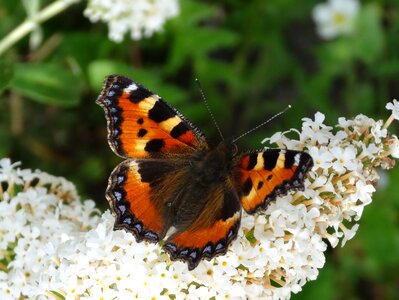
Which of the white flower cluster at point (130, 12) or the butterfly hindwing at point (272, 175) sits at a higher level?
the white flower cluster at point (130, 12)

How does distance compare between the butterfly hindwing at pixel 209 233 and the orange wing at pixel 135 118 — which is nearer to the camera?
the butterfly hindwing at pixel 209 233

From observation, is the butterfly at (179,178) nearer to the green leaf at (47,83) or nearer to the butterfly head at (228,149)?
the butterfly head at (228,149)

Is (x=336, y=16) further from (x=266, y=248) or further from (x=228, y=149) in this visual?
(x=266, y=248)

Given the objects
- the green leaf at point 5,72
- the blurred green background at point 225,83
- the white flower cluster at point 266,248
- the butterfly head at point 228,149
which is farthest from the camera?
the blurred green background at point 225,83

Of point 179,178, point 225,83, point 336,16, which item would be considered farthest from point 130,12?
point 336,16

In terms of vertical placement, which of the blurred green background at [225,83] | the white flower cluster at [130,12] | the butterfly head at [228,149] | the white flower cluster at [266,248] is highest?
the white flower cluster at [130,12]

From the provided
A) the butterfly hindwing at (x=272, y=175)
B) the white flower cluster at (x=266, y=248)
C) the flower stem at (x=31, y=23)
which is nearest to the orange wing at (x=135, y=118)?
the white flower cluster at (x=266, y=248)

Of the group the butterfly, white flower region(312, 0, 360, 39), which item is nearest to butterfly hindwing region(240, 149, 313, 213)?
the butterfly
